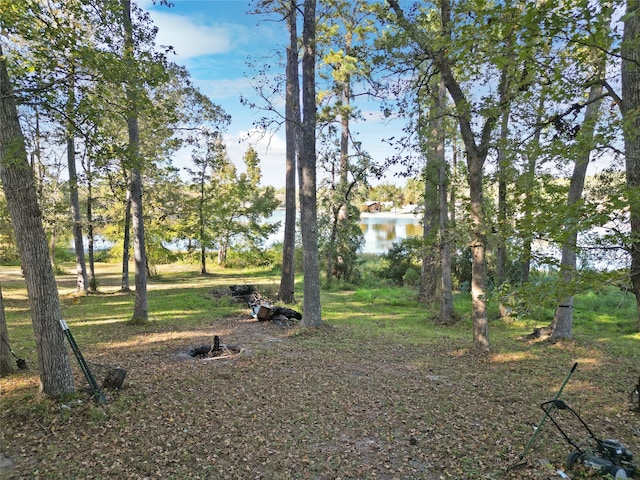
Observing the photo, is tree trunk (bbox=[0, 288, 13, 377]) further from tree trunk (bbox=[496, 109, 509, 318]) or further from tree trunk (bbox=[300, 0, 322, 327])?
tree trunk (bbox=[496, 109, 509, 318])

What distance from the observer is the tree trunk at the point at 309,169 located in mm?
9227

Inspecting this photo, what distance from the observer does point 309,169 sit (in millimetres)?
9625

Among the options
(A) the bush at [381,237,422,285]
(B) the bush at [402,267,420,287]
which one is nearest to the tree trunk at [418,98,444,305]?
(B) the bush at [402,267,420,287]

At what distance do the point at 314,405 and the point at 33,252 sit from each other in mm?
4319

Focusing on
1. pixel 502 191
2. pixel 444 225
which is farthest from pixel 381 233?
pixel 444 225

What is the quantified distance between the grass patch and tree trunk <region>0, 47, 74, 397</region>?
39 cm

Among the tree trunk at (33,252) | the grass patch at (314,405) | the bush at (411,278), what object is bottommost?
the grass patch at (314,405)

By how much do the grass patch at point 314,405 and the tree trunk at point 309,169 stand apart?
0.88 metres

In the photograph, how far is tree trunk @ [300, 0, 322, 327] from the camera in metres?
9.23

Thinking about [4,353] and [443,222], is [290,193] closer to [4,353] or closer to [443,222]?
[443,222]

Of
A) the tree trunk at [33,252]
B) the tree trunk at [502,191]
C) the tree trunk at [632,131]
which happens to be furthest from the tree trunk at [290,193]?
the tree trunk at [632,131]

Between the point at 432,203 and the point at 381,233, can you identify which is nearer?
the point at 432,203

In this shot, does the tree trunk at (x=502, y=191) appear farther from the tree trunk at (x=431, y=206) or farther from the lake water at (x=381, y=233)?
the lake water at (x=381, y=233)

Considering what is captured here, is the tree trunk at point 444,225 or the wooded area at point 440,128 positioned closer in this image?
the wooded area at point 440,128
